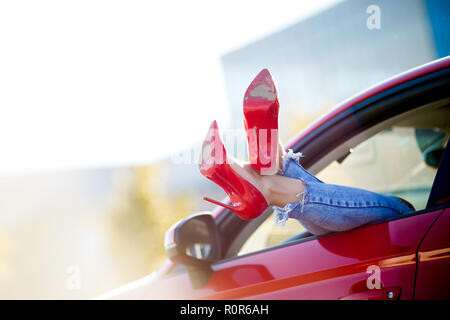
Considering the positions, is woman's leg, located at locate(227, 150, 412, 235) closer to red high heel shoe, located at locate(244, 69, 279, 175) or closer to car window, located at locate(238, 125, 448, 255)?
red high heel shoe, located at locate(244, 69, 279, 175)

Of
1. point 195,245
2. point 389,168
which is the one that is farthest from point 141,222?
point 195,245

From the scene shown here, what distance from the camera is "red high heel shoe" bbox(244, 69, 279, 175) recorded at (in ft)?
4.38

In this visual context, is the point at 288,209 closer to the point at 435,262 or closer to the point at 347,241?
the point at 347,241

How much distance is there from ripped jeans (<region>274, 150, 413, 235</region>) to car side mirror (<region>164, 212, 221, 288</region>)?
0.41m

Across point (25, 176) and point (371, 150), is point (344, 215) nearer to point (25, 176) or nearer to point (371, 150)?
point (371, 150)

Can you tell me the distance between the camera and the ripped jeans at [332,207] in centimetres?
129

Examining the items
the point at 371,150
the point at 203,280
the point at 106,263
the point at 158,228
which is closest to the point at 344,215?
the point at 203,280

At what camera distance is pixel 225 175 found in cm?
130

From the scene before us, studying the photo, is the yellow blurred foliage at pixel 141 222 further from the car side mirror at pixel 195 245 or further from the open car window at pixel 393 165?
the car side mirror at pixel 195 245

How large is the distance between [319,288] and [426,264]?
32 centimetres

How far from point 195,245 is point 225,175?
492 millimetres

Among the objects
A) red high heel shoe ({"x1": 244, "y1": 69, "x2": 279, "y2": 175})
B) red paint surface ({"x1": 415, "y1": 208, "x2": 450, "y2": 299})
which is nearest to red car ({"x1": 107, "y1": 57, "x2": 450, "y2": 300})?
red paint surface ({"x1": 415, "y1": 208, "x2": 450, "y2": 299})

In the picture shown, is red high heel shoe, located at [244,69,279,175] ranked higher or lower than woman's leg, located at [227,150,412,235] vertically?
higher

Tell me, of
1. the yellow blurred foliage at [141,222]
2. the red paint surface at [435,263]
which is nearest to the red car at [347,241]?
the red paint surface at [435,263]
